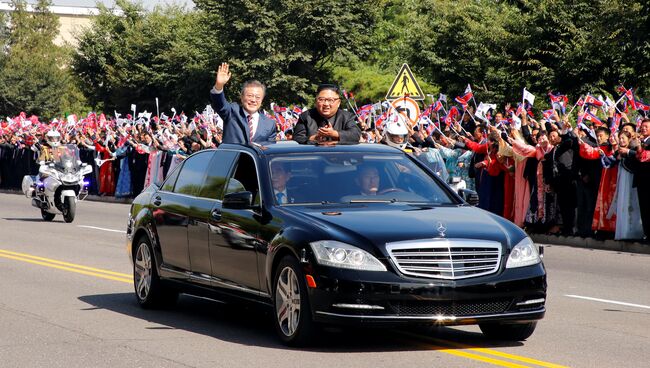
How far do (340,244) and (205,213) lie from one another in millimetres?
2198

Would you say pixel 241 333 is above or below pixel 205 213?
below

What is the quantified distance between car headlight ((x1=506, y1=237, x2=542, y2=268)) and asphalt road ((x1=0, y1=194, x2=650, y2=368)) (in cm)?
62

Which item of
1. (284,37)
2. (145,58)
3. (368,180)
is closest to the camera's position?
(368,180)

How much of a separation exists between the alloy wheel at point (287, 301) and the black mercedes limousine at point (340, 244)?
11mm

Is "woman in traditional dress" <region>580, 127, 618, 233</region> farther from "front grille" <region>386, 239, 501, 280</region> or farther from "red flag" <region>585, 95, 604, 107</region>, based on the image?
"front grille" <region>386, 239, 501, 280</region>

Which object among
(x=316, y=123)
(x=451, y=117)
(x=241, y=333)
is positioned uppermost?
(x=451, y=117)

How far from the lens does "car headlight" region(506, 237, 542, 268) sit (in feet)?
29.4

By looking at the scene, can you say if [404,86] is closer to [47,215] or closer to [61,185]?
[61,185]

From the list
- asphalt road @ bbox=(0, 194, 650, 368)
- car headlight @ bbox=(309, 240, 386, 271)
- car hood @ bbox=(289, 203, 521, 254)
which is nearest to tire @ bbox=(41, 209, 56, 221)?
asphalt road @ bbox=(0, 194, 650, 368)

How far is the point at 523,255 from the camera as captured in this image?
29.7 feet

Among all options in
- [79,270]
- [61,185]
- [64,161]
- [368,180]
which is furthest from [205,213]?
[64,161]

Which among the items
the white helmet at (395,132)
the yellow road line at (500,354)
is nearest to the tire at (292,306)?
the yellow road line at (500,354)

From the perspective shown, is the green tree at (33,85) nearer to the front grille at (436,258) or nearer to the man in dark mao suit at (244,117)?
the man in dark mao suit at (244,117)

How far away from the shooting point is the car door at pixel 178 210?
11.2 metres
